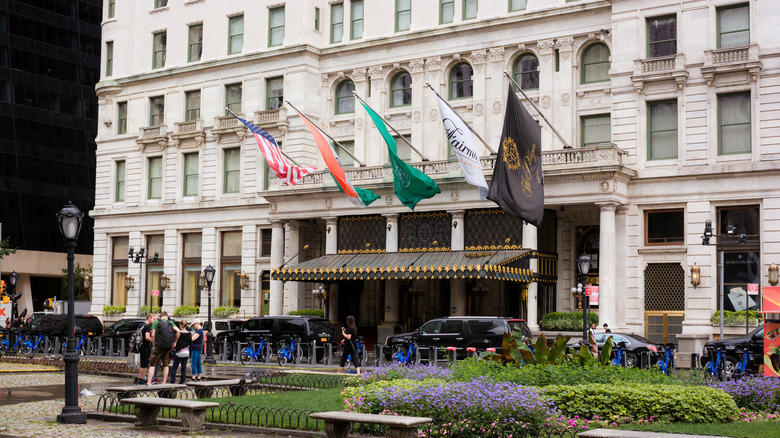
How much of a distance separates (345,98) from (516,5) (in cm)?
1126

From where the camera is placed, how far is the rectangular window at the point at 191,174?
56625 millimetres

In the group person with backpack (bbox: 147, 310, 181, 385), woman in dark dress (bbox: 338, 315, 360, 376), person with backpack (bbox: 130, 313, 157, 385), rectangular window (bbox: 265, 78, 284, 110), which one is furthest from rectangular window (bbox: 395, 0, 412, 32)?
person with backpack (bbox: 147, 310, 181, 385)

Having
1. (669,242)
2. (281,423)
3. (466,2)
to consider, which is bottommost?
(281,423)

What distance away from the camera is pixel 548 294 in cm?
4369

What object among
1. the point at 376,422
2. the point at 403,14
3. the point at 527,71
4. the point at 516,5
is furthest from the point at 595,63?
the point at 376,422

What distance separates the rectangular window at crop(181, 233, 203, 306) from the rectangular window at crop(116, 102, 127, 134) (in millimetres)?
9549

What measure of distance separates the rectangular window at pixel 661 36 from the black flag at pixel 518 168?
12.2m

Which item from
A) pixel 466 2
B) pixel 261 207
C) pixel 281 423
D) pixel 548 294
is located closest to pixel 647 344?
pixel 548 294

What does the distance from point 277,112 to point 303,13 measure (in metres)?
5.72

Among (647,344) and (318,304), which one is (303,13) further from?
(647,344)

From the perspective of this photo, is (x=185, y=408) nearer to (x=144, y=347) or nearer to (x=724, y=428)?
(x=144, y=347)

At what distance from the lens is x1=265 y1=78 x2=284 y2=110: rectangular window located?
5306 centimetres

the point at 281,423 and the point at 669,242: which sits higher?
the point at 669,242

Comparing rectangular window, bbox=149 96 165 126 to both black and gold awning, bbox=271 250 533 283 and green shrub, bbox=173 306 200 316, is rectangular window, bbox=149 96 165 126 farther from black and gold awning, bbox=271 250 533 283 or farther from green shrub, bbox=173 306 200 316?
black and gold awning, bbox=271 250 533 283
